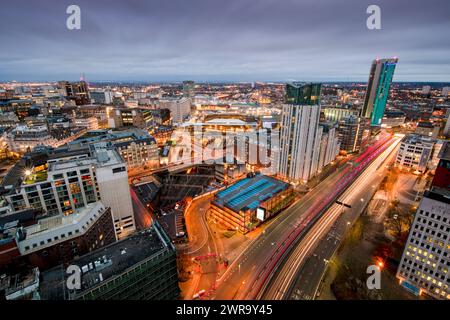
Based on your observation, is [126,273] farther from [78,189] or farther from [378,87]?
[378,87]

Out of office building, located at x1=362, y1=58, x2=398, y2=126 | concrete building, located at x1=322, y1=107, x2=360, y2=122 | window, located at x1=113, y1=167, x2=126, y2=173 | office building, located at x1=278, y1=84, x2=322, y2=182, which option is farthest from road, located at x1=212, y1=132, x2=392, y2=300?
office building, located at x1=362, y1=58, x2=398, y2=126

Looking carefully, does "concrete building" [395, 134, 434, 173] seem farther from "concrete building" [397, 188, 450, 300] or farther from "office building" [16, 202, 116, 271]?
"office building" [16, 202, 116, 271]

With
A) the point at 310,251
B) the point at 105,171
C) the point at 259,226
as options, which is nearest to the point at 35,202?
the point at 105,171

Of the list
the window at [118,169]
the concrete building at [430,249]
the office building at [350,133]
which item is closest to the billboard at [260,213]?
the concrete building at [430,249]

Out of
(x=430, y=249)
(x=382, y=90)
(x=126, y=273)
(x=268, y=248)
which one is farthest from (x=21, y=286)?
(x=382, y=90)
